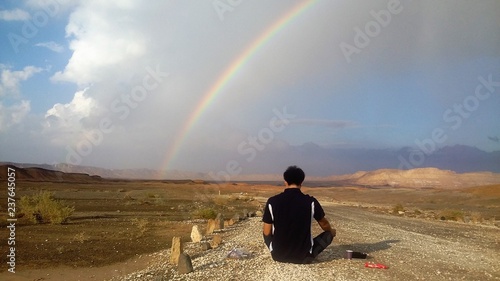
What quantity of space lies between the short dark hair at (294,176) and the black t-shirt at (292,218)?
185 mm

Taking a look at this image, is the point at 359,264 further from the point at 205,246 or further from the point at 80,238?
the point at 80,238

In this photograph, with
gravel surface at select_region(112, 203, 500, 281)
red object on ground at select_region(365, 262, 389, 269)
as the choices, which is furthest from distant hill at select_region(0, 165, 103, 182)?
red object on ground at select_region(365, 262, 389, 269)

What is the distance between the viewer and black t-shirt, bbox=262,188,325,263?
933 centimetres

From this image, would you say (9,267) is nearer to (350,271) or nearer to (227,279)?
(227,279)

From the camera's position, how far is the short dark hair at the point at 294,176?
9.60 meters

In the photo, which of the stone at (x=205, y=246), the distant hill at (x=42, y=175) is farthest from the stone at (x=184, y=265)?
the distant hill at (x=42, y=175)

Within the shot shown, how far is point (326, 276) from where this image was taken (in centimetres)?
958

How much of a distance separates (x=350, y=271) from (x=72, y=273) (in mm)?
10544

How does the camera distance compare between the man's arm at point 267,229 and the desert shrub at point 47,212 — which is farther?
the desert shrub at point 47,212

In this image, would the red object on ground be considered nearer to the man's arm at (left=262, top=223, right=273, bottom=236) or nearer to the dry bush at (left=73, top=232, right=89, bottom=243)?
the man's arm at (left=262, top=223, right=273, bottom=236)

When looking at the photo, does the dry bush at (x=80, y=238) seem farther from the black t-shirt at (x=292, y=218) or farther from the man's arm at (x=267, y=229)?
the black t-shirt at (x=292, y=218)

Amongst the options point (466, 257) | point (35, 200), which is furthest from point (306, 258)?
point (35, 200)

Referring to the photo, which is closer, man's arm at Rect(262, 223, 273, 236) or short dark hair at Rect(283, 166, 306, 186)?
short dark hair at Rect(283, 166, 306, 186)

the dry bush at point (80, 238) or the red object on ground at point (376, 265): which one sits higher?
the red object on ground at point (376, 265)
